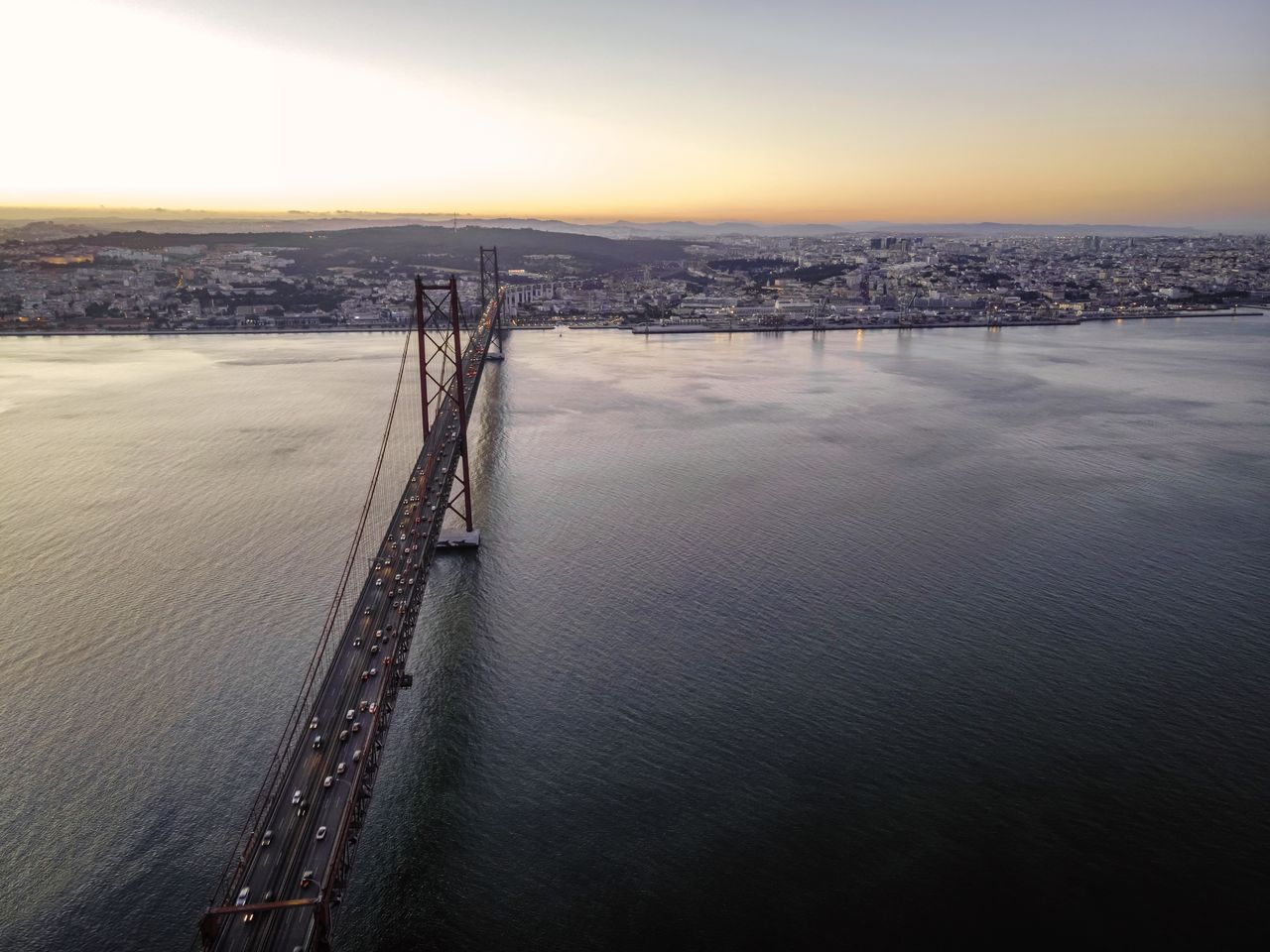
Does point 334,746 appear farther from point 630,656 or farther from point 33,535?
point 33,535

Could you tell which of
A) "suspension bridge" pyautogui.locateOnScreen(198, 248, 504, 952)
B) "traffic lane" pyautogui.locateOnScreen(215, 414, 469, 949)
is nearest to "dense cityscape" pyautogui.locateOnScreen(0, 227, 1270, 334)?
"traffic lane" pyautogui.locateOnScreen(215, 414, 469, 949)

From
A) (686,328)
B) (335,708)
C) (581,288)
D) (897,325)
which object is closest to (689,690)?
(335,708)

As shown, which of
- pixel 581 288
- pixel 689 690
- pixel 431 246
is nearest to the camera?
pixel 689 690

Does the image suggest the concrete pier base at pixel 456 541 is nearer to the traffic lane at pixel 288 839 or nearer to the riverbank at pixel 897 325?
the traffic lane at pixel 288 839

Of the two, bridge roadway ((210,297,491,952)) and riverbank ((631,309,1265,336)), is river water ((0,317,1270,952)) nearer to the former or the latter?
bridge roadway ((210,297,491,952))

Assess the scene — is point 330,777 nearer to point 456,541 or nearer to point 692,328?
point 456,541

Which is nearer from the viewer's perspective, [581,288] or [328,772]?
[328,772]

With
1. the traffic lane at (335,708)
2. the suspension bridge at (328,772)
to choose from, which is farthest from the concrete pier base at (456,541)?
the traffic lane at (335,708)
